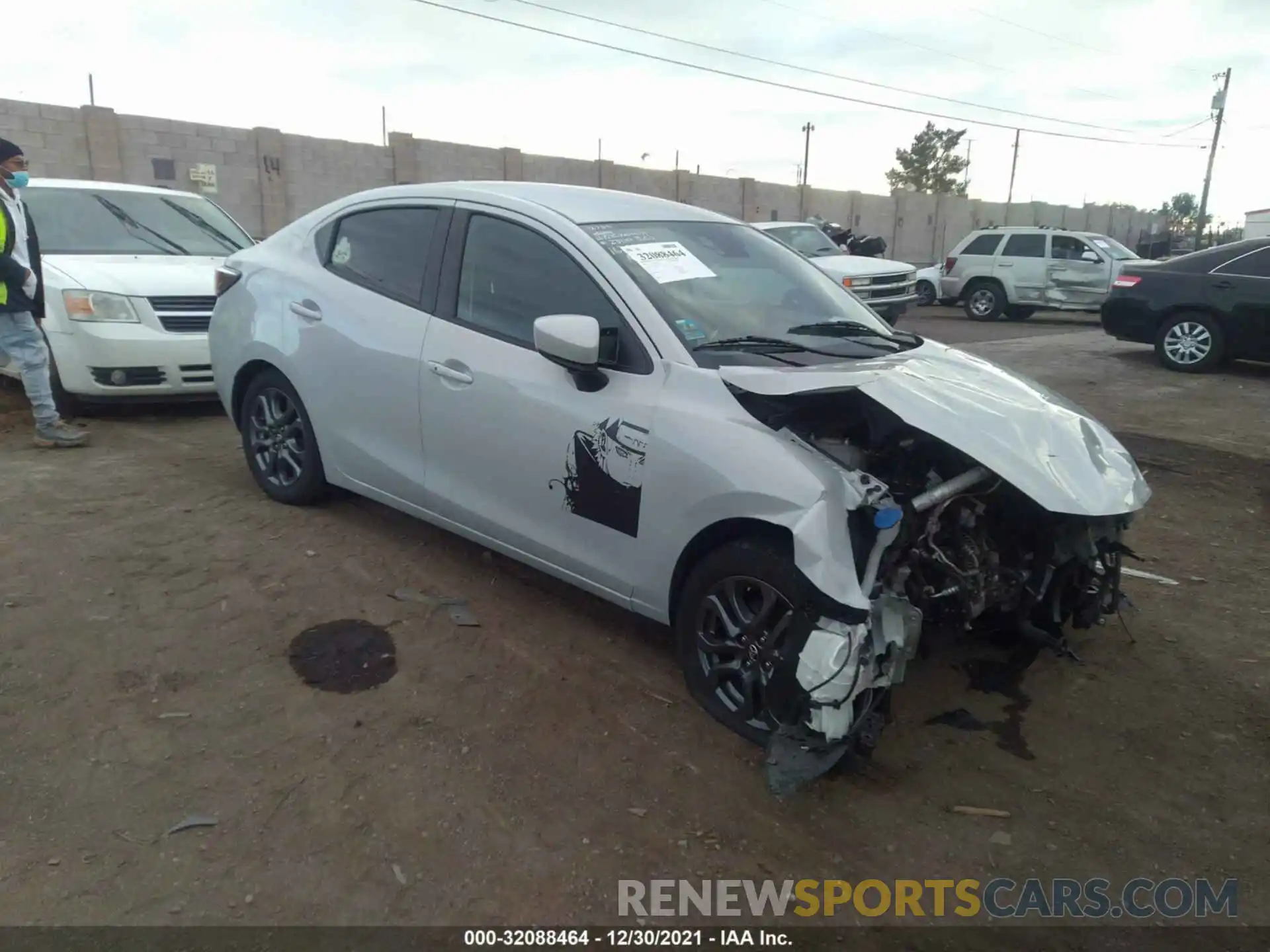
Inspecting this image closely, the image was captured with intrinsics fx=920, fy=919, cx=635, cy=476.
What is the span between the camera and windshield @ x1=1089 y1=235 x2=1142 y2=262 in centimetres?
1702

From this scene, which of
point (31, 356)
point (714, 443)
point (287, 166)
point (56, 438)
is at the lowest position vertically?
point (56, 438)

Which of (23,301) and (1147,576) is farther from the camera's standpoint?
(23,301)

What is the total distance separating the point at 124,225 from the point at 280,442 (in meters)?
3.89

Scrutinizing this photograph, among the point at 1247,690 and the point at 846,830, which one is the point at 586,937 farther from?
the point at 1247,690

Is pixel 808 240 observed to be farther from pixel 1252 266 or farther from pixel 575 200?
pixel 575 200

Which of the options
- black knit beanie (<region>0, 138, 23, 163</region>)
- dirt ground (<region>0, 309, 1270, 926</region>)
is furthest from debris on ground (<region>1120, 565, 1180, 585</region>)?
black knit beanie (<region>0, 138, 23, 163</region>)

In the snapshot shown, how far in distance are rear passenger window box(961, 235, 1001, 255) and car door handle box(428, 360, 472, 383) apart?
54.3ft

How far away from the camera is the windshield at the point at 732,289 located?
11.6 ft

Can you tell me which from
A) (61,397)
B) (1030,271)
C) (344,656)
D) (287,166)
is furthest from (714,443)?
(287,166)

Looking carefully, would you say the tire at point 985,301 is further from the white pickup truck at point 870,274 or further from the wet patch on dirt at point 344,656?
the wet patch on dirt at point 344,656

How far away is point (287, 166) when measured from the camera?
19391 millimetres

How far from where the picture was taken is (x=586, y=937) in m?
2.37

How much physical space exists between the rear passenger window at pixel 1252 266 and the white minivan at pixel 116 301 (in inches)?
418

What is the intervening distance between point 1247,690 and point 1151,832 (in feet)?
3.98
